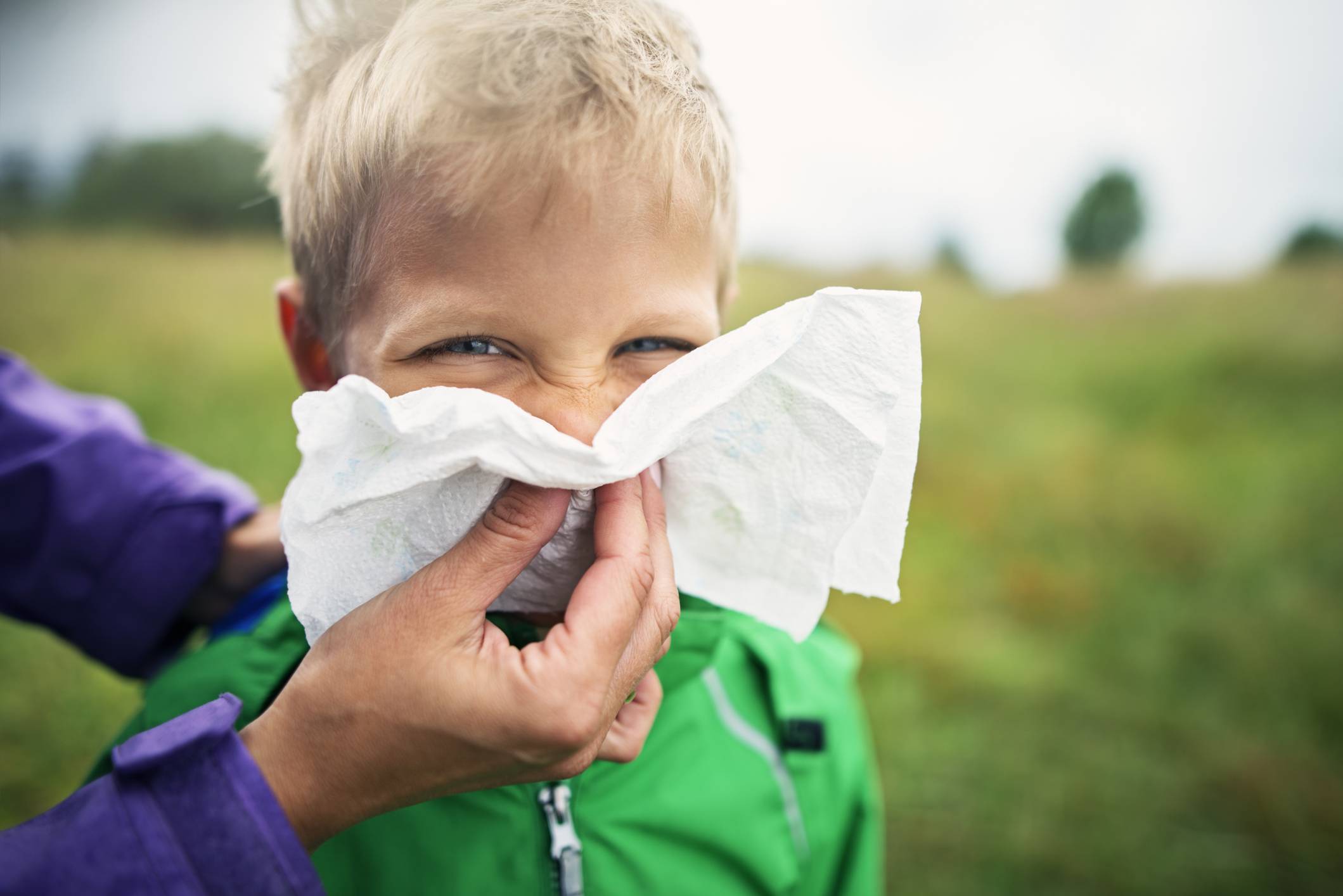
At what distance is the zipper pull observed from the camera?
913mm

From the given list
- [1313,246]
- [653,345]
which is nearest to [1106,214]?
[1313,246]

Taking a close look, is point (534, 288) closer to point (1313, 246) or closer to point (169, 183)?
point (169, 183)

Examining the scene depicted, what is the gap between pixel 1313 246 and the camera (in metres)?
6.84

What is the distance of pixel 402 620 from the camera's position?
2.20 feet

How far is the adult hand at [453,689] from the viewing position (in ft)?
2.11

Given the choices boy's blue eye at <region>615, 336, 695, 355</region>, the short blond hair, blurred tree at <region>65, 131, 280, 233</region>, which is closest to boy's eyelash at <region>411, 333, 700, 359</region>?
boy's blue eye at <region>615, 336, 695, 355</region>

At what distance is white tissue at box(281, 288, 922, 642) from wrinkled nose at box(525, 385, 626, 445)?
42 millimetres

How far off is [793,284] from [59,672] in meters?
3.81

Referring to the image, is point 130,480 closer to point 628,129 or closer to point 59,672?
point 628,129

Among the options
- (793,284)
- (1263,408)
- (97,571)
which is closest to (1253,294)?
(1263,408)

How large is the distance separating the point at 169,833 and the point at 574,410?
0.51 meters

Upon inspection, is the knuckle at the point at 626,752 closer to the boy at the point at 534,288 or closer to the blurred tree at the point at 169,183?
the boy at the point at 534,288

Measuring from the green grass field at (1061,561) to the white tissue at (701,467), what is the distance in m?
1.53

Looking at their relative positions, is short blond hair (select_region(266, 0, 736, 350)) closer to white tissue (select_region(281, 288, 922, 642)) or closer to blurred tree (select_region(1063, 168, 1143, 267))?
white tissue (select_region(281, 288, 922, 642))
